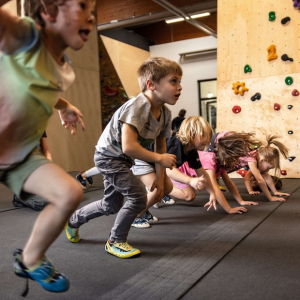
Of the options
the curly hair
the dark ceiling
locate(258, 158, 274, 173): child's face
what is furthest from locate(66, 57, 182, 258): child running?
the dark ceiling

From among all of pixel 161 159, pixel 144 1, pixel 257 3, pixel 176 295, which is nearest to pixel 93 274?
pixel 176 295

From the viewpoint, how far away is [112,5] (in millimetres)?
10461

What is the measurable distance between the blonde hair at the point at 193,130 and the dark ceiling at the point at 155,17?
21.4 feet

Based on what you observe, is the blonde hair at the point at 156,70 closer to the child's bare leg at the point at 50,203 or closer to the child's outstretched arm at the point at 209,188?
the child's outstretched arm at the point at 209,188

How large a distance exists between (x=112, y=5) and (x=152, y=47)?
217 cm

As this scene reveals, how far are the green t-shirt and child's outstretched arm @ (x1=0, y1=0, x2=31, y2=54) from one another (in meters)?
0.01

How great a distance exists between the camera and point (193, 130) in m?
2.76

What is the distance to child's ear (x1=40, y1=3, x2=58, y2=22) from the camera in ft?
3.66

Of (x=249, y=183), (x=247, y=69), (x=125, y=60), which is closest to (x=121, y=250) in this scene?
(x=249, y=183)

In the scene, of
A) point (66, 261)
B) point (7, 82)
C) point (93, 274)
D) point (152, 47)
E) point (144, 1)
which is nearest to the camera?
point (7, 82)

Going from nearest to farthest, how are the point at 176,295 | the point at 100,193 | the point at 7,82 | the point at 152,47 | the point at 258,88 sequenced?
the point at 7,82, the point at 176,295, the point at 100,193, the point at 258,88, the point at 152,47

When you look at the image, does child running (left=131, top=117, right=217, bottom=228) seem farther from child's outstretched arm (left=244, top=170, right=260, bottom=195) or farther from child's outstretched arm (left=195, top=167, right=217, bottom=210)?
child's outstretched arm (left=244, top=170, right=260, bottom=195)

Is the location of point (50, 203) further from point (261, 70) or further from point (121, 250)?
point (261, 70)

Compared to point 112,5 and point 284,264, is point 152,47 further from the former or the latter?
point 284,264
